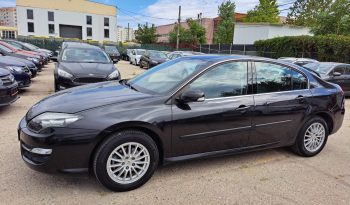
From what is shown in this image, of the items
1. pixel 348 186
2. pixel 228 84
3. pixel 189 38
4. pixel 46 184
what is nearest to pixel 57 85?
pixel 46 184

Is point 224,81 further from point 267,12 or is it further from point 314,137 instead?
point 267,12

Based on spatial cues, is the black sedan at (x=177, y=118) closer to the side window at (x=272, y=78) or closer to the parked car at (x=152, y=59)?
the side window at (x=272, y=78)

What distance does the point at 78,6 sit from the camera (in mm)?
65000

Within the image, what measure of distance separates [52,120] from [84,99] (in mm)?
461

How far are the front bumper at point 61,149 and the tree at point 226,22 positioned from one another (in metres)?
47.1

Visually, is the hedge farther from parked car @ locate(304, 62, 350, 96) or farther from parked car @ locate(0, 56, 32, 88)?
parked car @ locate(0, 56, 32, 88)

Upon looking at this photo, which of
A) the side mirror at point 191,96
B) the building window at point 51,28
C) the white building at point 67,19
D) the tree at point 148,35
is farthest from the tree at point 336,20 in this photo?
the building window at point 51,28

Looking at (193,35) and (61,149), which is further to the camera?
(193,35)

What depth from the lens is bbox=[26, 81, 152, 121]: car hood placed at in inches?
124

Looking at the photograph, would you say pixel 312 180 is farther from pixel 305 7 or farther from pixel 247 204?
pixel 305 7

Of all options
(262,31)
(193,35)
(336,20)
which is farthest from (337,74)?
(193,35)

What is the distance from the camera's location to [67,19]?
212 ft

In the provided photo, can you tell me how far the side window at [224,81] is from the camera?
362 centimetres

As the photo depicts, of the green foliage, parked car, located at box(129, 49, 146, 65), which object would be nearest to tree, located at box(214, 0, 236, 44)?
the green foliage
